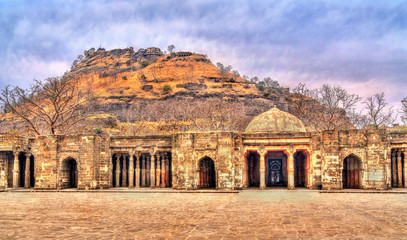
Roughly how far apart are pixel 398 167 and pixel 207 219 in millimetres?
17064

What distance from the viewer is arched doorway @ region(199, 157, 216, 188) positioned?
25406mm

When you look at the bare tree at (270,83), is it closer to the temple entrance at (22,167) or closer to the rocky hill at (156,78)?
the rocky hill at (156,78)

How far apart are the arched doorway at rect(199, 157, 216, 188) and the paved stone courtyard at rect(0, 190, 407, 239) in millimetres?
7574

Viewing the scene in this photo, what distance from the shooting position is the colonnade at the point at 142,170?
2606 cm

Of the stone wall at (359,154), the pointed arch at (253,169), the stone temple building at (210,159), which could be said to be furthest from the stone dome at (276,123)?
the stone wall at (359,154)

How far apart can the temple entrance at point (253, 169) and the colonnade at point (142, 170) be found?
5.84m

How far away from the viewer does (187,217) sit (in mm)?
13211

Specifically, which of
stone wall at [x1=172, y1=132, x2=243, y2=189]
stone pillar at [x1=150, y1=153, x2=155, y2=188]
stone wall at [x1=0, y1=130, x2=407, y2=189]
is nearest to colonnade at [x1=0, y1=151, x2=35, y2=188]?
stone wall at [x1=0, y1=130, x2=407, y2=189]

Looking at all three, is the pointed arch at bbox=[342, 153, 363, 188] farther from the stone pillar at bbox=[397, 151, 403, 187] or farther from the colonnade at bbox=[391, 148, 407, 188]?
the stone pillar at bbox=[397, 151, 403, 187]

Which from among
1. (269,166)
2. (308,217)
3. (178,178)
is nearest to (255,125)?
(269,166)

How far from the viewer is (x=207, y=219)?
1273cm

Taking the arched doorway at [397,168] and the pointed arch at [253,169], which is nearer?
the arched doorway at [397,168]

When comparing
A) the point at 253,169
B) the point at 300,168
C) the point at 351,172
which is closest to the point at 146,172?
the point at 253,169

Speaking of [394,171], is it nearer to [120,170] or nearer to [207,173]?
[207,173]
